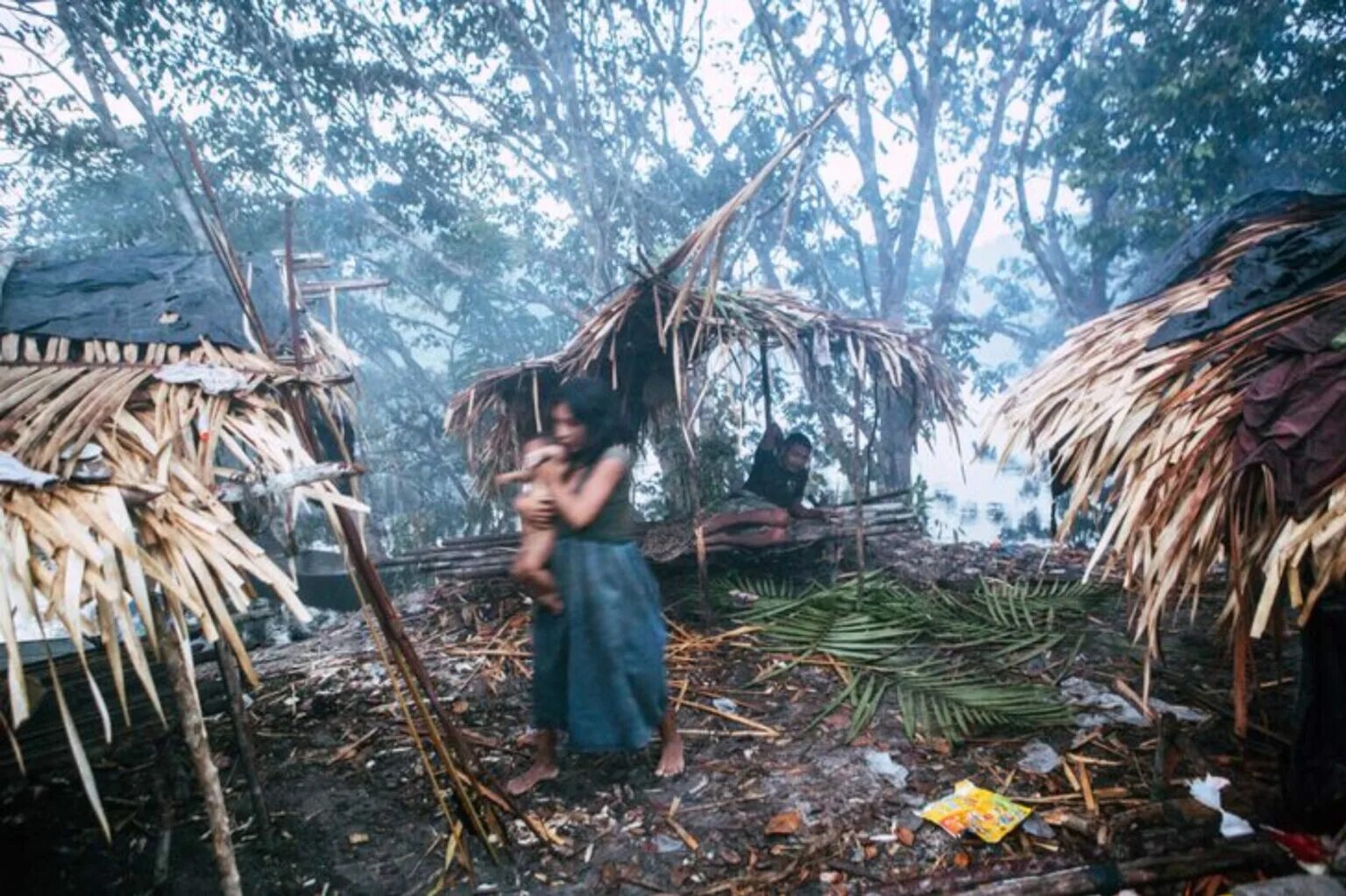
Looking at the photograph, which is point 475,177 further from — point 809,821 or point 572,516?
point 809,821

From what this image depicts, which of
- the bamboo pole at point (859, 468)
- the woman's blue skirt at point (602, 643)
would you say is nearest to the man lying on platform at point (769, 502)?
the bamboo pole at point (859, 468)

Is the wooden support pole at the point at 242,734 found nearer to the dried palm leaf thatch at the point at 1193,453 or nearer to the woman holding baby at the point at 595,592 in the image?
the woman holding baby at the point at 595,592

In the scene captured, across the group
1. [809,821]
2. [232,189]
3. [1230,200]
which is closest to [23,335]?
Result: [809,821]

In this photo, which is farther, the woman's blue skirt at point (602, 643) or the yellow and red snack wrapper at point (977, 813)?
the woman's blue skirt at point (602, 643)

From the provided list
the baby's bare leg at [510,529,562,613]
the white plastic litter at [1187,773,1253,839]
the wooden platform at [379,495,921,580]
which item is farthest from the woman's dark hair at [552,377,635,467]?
the white plastic litter at [1187,773,1253,839]

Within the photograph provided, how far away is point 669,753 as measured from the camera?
322 cm

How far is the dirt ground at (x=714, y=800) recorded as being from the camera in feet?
8.38

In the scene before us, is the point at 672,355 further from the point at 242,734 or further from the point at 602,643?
the point at 242,734

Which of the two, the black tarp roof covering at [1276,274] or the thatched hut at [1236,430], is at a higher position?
the black tarp roof covering at [1276,274]

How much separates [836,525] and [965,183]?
8.77 meters

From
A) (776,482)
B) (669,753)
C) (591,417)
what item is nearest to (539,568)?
(591,417)

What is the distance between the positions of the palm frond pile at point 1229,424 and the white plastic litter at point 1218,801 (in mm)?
550

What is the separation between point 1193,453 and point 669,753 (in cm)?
260

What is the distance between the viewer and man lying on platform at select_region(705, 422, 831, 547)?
5.44 metres
